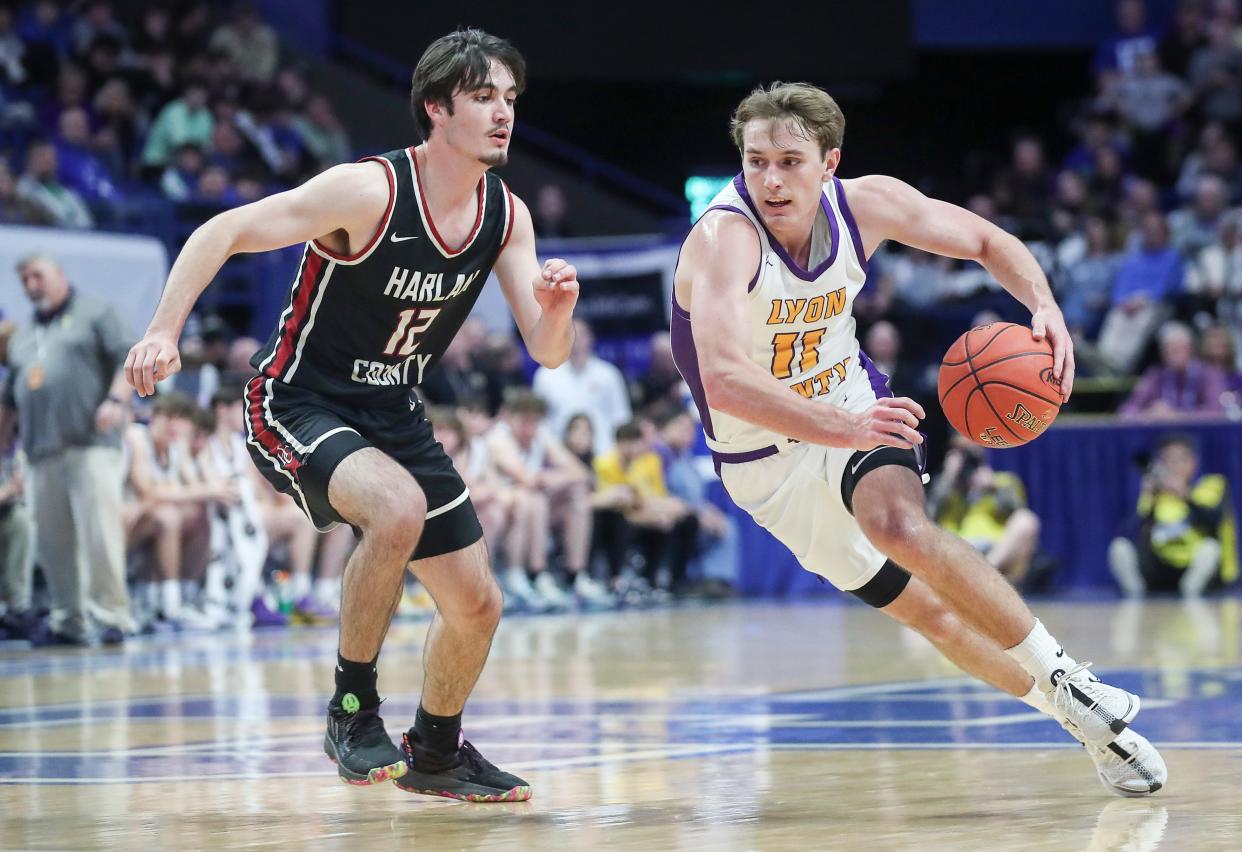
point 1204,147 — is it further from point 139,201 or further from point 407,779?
point 407,779

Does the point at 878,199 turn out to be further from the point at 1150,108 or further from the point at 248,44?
the point at 1150,108

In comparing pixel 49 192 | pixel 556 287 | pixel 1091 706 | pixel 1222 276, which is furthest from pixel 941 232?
pixel 1222 276

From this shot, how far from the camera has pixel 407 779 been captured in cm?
495

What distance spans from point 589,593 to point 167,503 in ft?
11.6

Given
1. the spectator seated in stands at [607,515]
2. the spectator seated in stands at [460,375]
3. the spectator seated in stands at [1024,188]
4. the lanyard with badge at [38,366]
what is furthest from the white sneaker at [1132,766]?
the spectator seated in stands at [1024,188]

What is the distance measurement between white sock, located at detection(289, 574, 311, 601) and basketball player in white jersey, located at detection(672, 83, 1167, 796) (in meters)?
7.18

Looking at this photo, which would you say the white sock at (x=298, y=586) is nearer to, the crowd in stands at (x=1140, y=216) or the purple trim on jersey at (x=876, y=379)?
the crowd in stands at (x=1140, y=216)

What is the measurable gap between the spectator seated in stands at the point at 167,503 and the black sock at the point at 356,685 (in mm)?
6864

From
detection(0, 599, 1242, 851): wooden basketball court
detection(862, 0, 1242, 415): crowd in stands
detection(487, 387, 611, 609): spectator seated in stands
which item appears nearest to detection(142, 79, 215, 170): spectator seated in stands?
detection(487, 387, 611, 609): spectator seated in stands

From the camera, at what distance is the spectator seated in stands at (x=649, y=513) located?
554 inches

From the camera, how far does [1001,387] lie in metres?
4.93

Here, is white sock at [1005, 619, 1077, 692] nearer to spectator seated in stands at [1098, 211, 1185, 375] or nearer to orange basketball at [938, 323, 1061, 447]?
orange basketball at [938, 323, 1061, 447]

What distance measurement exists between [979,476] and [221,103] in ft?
24.6

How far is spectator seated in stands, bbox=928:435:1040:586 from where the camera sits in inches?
528
